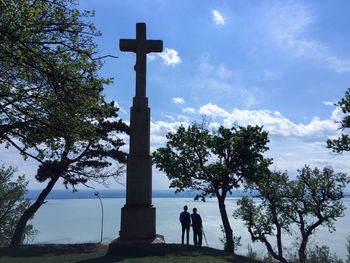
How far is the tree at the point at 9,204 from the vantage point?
128 ft

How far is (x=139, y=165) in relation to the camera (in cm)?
1711

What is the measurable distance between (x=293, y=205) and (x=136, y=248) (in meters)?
18.2

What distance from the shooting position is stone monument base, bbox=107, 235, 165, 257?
1559cm

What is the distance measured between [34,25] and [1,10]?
2.84ft

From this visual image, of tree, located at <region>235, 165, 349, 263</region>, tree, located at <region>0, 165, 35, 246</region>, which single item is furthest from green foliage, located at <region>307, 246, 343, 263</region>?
tree, located at <region>0, 165, 35, 246</region>

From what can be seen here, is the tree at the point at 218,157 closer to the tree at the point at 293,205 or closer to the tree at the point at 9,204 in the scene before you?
the tree at the point at 293,205

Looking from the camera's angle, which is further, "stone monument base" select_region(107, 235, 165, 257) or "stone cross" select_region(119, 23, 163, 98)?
"stone cross" select_region(119, 23, 163, 98)

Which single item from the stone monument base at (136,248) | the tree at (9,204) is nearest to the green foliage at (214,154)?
the stone monument base at (136,248)

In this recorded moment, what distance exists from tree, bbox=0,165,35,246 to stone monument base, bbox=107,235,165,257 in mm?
25816

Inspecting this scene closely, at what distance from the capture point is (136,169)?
17.1 metres

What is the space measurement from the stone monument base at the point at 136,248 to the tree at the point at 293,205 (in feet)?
46.1

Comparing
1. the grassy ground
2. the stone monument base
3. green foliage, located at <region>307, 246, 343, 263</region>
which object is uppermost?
the stone monument base

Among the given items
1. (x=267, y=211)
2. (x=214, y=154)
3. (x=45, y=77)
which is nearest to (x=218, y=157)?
(x=214, y=154)

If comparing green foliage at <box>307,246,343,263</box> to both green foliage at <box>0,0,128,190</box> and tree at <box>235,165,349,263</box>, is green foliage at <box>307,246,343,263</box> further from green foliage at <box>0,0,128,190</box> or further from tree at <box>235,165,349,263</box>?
green foliage at <box>0,0,128,190</box>
